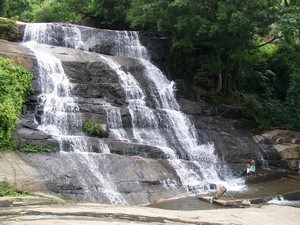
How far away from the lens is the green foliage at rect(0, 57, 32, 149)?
1395 cm

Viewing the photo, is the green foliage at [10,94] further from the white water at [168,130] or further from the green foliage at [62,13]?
the green foliage at [62,13]

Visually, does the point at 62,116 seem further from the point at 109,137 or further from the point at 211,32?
the point at 211,32

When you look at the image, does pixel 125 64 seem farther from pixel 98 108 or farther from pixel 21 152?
pixel 21 152

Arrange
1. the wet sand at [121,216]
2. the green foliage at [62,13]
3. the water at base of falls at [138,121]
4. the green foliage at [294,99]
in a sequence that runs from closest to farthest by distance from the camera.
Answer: the wet sand at [121,216] → the water at base of falls at [138,121] → the green foliage at [294,99] → the green foliage at [62,13]

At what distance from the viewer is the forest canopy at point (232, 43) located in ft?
65.7

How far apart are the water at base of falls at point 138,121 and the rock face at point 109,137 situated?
0.15 meters

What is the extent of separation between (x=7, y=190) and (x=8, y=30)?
503 inches

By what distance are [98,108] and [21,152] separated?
4.30 m

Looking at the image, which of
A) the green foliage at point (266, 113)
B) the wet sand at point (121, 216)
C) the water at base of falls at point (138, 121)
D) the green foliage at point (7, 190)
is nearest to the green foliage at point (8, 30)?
the water at base of falls at point (138, 121)

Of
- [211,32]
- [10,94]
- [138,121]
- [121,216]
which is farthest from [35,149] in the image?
[211,32]

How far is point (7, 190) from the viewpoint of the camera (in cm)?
1188

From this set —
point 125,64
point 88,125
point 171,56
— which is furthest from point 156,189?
point 171,56

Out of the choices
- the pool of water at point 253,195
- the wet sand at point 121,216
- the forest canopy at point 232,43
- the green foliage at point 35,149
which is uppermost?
the forest canopy at point 232,43

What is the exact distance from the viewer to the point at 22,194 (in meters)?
12.0
